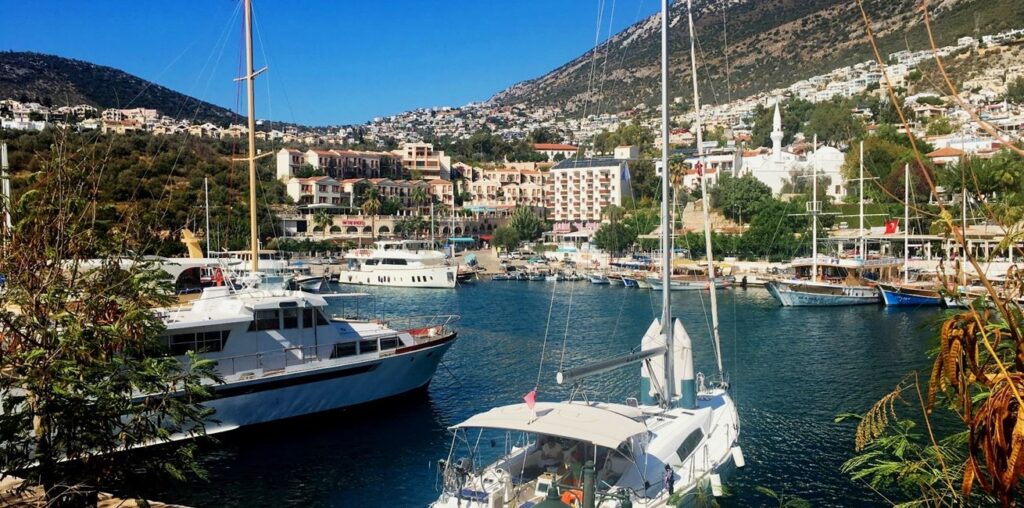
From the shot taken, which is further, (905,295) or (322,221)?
(322,221)

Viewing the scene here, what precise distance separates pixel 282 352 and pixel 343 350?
1.88m

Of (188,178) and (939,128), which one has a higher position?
(939,128)

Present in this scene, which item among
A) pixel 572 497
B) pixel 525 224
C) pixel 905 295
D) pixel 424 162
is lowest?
pixel 905 295

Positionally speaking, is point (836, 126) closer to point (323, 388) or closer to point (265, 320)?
point (323, 388)

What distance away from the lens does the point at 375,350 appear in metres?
23.9

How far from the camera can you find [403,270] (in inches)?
2849

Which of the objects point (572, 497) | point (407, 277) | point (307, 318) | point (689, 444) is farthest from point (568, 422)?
point (407, 277)

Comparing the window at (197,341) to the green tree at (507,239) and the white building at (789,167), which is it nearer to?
the green tree at (507,239)

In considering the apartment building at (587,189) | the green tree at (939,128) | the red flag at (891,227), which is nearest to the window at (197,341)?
the red flag at (891,227)

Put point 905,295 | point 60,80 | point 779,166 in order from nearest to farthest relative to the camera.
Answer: point 905,295, point 779,166, point 60,80

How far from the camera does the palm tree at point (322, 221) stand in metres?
101

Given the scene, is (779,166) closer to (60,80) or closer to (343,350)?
(343,350)

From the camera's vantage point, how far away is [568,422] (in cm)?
1252

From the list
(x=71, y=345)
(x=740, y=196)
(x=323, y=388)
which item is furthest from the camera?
(x=740, y=196)
